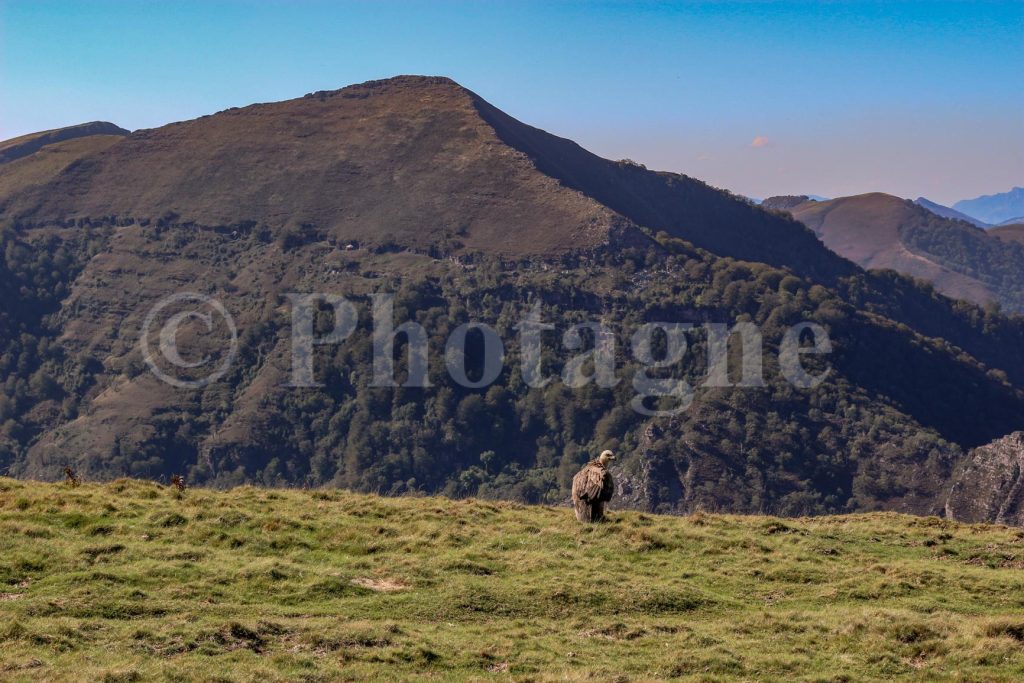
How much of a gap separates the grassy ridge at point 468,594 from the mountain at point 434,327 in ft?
203

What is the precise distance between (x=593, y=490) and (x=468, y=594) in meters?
4.85

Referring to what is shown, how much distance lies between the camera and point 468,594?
1652cm

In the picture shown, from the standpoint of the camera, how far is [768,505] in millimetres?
82250

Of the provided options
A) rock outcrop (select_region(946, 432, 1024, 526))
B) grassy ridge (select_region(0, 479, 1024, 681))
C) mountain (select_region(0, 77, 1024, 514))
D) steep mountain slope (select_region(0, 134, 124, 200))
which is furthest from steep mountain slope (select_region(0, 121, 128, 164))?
grassy ridge (select_region(0, 479, 1024, 681))

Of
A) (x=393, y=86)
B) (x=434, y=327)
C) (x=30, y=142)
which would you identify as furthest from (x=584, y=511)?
(x=30, y=142)

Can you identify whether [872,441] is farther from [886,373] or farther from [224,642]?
[224,642]

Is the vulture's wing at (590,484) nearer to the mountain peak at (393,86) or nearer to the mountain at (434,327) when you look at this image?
the mountain at (434,327)

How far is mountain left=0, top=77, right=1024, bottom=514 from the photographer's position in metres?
90.4

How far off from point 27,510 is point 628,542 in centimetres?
1105

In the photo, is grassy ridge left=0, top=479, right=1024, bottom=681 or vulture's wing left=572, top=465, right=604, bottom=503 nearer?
grassy ridge left=0, top=479, right=1024, bottom=681

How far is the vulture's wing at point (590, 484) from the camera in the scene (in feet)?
67.7

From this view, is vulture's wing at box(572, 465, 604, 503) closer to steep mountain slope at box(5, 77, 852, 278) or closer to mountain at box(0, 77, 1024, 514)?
mountain at box(0, 77, 1024, 514)

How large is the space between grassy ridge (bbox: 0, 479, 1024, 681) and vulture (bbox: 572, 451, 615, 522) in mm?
445

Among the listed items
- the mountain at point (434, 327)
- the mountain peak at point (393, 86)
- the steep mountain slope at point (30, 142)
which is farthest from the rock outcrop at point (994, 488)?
the steep mountain slope at point (30, 142)
